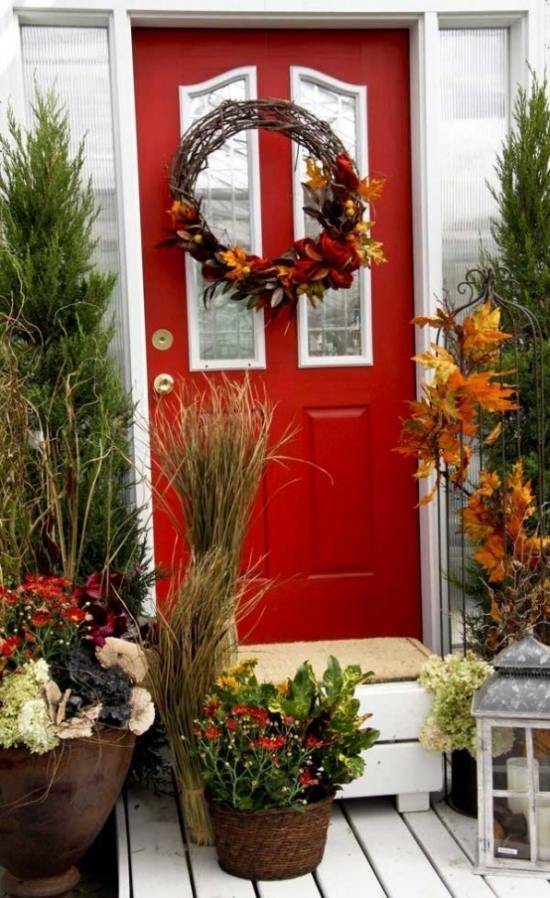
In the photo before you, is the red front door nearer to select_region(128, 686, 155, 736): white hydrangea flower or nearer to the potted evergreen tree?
the potted evergreen tree

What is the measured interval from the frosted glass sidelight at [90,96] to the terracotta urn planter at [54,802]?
4.23 feet

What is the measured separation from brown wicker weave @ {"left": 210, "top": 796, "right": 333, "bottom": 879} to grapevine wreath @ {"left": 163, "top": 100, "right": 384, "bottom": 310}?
150 cm

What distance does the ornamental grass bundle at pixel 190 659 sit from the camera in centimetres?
299

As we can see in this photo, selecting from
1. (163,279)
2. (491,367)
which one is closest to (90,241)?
(163,279)

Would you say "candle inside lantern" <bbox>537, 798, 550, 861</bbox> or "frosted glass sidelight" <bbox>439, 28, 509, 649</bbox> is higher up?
"frosted glass sidelight" <bbox>439, 28, 509, 649</bbox>

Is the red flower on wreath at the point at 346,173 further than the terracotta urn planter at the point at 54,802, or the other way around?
the red flower on wreath at the point at 346,173

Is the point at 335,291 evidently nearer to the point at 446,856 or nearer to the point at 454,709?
the point at 454,709

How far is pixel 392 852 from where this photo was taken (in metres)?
3.04

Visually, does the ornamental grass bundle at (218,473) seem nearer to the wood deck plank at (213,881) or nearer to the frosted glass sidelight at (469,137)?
the wood deck plank at (213,881)

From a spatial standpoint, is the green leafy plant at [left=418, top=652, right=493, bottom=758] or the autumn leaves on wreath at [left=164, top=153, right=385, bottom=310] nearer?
the green leafy plant at [left=418, top=652, right=493, bottom=758]

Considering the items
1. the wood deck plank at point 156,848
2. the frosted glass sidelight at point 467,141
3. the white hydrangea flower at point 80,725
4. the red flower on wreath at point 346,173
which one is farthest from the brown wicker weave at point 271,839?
the red flower on wreath at point 346,173

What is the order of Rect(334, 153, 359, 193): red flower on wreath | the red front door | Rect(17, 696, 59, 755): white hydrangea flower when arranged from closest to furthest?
Rect(17, 696, 59, 755): white hydrangea flower, Rect(334, 153, 359, 193): red flower on wreath, the red front door

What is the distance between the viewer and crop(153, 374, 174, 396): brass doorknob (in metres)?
3.76

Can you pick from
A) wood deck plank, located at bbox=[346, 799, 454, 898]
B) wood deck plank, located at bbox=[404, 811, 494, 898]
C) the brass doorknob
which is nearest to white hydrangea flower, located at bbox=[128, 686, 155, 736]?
wood deck plank, located at bbox=[346, 799, 454, 898]
